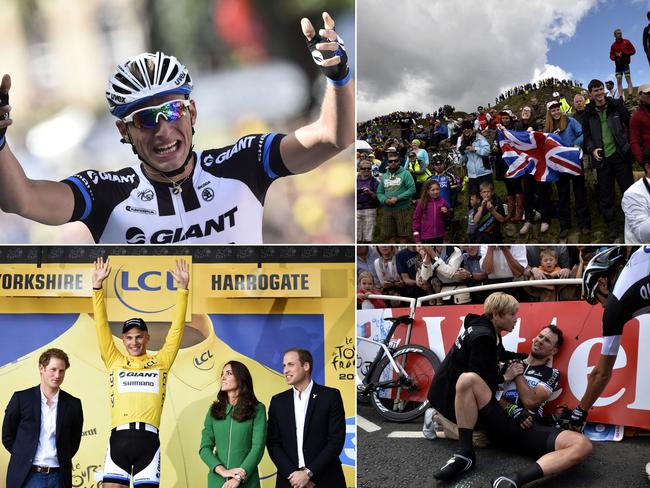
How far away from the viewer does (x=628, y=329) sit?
2961mm

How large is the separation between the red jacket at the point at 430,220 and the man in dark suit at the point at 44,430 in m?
1.94

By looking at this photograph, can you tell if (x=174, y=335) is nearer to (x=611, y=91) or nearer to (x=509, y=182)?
(x=509, y=182)

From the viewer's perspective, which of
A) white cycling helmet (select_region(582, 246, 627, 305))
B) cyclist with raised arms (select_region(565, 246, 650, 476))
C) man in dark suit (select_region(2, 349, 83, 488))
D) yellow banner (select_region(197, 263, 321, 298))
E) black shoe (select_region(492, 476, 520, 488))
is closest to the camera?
black shoe (select_region(492, 476, 520, 488))

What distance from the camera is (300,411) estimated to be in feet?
10.5

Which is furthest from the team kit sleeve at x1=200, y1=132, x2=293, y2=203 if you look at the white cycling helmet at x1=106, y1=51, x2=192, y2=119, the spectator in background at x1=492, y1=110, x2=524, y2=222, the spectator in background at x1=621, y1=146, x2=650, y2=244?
the spectator in background at x1=621, y1=146, x2=650, y2=244

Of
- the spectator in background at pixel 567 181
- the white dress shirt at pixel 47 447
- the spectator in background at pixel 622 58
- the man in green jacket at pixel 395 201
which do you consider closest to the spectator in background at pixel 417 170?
the man in green jacket at pixel 395 201

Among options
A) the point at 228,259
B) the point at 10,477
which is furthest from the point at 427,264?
the point at 10,477

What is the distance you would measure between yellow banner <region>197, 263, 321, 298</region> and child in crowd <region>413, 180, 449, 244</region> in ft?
1.89

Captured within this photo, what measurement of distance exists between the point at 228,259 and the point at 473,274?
4.15ft

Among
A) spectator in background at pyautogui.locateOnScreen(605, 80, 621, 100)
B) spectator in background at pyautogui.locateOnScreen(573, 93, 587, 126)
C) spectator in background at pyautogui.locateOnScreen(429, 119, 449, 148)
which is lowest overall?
spectator in background at pyautogui.locateOnScreen(429, 119, 449, 148)

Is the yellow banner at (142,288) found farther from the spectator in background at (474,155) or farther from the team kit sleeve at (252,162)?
the spectator in background at (474,155)

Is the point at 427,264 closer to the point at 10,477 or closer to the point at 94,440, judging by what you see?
the point at 94,440

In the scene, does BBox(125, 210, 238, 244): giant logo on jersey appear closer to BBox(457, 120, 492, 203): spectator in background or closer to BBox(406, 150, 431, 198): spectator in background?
BBox(406, 150, 431, 198): spectator in background

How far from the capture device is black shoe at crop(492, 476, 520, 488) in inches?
111
